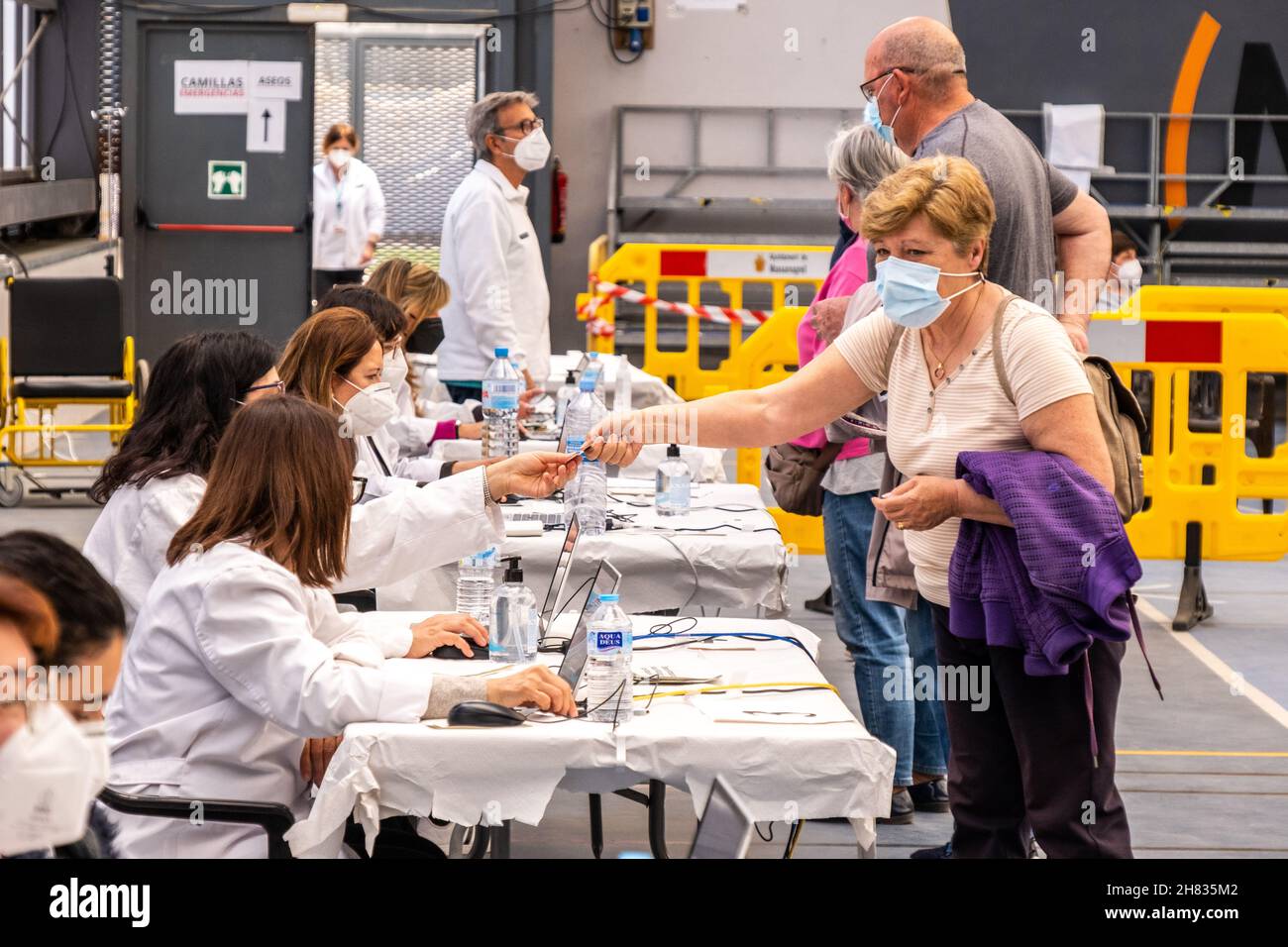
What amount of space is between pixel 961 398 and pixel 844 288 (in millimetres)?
1528

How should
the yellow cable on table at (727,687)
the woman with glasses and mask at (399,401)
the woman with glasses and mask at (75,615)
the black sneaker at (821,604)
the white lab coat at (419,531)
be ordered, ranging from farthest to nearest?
the black sneaker at (821,604) < the woman with glasses and mask at (399,401) < the white lab coat at (419,531) < the yellow cable on table at (727,687) < the woman with glasses and mask at (75,615)

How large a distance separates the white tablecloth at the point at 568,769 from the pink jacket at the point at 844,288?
165 centimetres

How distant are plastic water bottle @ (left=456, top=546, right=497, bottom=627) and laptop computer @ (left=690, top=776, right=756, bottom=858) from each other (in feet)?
5.54

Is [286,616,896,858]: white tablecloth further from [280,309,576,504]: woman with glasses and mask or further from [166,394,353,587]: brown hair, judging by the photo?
[280,309,576,504]: woman with glasses and mask

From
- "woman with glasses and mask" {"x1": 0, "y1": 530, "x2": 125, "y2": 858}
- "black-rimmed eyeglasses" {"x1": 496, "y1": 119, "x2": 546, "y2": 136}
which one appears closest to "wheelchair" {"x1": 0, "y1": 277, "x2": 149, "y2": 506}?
"black-rimmed eyeglasses" {"x1": 496, "y1": 119, "x2": 546, "y2": 136}

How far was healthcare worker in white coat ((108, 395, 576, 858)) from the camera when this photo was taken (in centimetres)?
283

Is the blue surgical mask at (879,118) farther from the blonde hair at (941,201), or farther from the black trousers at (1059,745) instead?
the black trousers at (1059,745)

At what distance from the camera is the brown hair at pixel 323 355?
4.28 meters

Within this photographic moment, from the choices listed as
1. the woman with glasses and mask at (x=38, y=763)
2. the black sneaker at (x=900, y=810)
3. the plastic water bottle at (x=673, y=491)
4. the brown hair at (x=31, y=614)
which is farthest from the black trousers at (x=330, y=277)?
the woman with glasses and mask at (x=38, y=763)

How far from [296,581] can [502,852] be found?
75cm

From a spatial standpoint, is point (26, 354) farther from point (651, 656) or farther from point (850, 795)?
point (850, 795)

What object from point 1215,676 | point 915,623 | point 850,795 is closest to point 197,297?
point 1215,676

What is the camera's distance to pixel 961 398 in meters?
3.05
